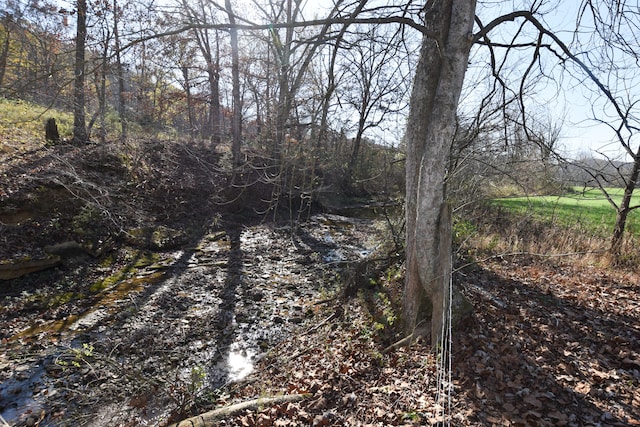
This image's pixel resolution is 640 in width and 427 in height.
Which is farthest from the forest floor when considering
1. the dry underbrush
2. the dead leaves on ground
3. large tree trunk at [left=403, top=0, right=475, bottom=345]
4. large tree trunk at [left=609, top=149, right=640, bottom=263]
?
large tree trunk at [left=609, top=149, right=640, bottom=263]

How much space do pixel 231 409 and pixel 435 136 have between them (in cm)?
395

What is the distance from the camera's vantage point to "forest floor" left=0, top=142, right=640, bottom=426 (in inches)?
129

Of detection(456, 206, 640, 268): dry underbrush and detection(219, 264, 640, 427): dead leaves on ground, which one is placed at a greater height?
detection(456, 206, 640, 268): dry underbrush

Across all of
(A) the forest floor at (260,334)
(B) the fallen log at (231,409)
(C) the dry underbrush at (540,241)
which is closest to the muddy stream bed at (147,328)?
(A) the forest floor at (260,334)

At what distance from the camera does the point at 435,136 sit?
146 inches

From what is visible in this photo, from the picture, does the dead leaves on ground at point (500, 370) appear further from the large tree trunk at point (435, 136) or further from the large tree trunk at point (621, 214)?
the large tree trunk at point (621, 214)

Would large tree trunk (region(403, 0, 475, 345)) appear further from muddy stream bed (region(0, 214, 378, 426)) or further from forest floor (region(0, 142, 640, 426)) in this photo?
muddy stream bed (region(0, 214, 378, 426))

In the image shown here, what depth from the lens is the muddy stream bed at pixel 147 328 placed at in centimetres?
430

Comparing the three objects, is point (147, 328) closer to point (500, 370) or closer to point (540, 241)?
point (500, 370)

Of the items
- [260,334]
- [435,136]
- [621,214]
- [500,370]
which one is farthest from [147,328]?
[621,214]

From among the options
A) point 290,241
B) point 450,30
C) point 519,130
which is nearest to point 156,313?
point 290,241

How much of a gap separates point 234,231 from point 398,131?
274 inches

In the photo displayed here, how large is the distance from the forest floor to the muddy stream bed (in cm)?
3

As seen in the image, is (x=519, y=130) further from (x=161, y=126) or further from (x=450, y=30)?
(x=161, y=126)
